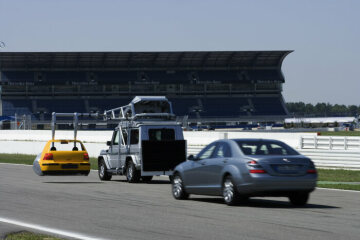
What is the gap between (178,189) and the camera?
51.2 ft

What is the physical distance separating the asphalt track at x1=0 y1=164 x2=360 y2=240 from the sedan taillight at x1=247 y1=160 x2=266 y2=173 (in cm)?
68

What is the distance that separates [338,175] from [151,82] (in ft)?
291

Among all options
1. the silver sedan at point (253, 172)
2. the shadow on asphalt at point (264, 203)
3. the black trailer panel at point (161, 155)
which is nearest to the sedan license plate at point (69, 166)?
the black trailer panel at point (161, 155)

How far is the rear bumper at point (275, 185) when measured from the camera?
43.6 feet

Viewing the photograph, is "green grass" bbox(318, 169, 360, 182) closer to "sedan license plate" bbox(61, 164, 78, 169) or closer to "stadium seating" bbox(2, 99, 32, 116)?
"sedan license plate" bbox(61, 164, 78, 169)

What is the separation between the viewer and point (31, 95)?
106438mm

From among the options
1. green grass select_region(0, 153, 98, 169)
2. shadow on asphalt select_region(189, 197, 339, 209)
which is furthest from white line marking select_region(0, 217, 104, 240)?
green grass select_region(0, 153, 98, 169)

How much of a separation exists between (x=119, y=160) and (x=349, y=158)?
354 inches

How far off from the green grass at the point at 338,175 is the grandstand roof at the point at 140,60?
84.2 metres

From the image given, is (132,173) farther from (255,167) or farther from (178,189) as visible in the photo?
(255,167)

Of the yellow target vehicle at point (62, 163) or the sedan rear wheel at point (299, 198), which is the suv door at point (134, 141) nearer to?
the yellow target vehicle at point (62, 163)

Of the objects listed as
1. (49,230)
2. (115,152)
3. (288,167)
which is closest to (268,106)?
(115,152)

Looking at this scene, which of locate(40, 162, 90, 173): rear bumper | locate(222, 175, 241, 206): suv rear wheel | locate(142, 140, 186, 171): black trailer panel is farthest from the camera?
locate(40, 162, 90, 173): rear bumper

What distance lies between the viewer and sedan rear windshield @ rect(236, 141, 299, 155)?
13.9m
